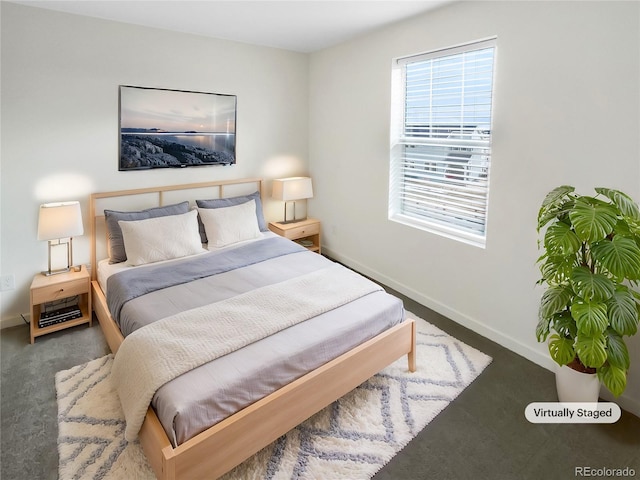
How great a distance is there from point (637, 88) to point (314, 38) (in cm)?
280

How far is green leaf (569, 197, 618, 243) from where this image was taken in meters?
1.76

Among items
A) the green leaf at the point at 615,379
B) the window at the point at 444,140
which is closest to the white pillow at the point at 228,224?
the window at the point at 444,140

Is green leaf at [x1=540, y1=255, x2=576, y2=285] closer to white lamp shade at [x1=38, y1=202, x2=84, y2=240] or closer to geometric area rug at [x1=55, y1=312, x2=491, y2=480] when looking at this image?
geometric area rug at [x1=55, y1=312, x2=491, y2=480]

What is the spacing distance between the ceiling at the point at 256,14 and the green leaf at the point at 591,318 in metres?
2.35

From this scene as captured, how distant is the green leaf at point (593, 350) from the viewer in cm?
186

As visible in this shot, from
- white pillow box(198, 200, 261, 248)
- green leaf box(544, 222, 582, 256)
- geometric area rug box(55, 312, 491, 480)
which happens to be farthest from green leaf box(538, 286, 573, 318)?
white pillow box(198, 200, 261, 248)

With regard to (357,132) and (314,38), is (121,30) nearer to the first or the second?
(314,38)

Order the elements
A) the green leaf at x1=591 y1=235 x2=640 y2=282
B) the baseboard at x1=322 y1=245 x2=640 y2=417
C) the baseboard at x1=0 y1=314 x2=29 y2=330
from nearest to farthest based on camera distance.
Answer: the green leaf at x1=591 y1=235 x2=640 y2=282 < the baseboard at x1=322 y1=245 x2=640 y2=417 < the baseboard at x1=0 y1=314 x2=29 y2=330

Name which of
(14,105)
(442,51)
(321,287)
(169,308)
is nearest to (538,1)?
(442,51)

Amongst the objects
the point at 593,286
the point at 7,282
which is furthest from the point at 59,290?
the point at 593,286

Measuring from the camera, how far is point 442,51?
3.10m

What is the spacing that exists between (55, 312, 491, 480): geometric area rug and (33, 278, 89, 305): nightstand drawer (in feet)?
2.30

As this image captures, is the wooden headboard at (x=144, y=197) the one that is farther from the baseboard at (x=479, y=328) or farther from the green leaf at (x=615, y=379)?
the green leaf at (x=615, y=379)

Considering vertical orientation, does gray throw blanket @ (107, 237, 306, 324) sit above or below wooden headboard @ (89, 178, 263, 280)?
below
